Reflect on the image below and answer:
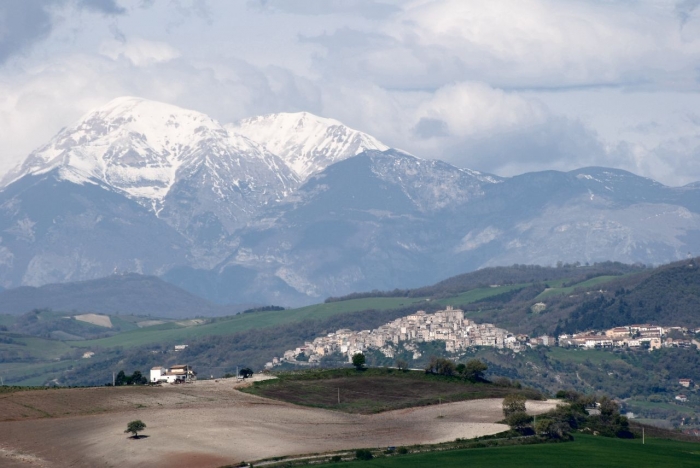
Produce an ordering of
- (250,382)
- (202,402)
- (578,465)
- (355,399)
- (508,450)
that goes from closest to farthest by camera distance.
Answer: (578,465)
(508,450)
(202,402)
(355,399)
(250,382)

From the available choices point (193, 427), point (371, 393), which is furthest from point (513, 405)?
point (193, 427)

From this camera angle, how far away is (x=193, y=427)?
144625 millimetres

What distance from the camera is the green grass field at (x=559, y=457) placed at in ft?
422

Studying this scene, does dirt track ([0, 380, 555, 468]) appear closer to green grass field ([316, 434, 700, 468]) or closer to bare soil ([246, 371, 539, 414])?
bare soil ([246, 371, 539, 414])

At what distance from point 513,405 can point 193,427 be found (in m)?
35.5

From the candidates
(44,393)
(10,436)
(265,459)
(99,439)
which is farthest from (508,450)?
(44,393)

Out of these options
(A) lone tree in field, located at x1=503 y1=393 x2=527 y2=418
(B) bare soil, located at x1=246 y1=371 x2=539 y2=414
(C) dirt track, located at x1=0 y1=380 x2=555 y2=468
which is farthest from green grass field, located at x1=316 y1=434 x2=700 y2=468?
(B) bare soil, located at x1=246 y1=371 x2=539 y2=414

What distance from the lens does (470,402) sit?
179 meters

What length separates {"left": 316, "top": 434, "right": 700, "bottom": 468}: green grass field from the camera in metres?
129

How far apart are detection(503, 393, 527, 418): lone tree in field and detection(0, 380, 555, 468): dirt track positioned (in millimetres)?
1432

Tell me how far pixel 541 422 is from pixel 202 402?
130 ft

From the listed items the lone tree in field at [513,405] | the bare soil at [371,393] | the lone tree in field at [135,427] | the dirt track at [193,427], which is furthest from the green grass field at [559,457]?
the bare soil at [371,393]

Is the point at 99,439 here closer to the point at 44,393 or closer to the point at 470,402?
the point at 44,393

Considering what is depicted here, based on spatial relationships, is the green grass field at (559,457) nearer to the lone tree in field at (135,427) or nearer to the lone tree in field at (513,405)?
the lone tree in field at (513,405)
